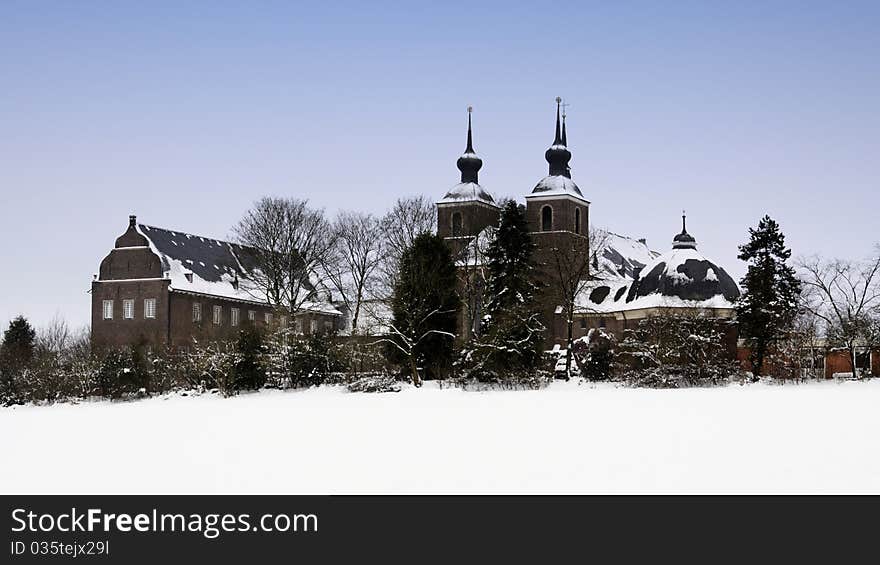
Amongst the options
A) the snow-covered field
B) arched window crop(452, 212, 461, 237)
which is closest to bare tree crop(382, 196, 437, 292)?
arched window crop(452, 212, 461, 237)

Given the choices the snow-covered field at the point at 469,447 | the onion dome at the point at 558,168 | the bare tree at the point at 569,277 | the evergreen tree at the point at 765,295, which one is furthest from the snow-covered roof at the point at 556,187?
the snow-covered field at the point at 469,447

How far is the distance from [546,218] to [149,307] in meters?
25.8

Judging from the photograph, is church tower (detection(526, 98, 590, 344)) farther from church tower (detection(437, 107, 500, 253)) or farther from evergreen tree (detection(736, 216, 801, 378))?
evergreen tree (detection(736, 216, 801, 378))

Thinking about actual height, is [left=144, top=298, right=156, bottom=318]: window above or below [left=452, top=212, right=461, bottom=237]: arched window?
below

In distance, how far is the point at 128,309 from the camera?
67250 mm

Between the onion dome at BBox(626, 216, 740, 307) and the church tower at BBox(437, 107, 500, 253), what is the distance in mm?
11859

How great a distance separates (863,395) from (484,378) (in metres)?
12.6

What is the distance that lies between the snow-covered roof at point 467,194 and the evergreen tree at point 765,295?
27580mm

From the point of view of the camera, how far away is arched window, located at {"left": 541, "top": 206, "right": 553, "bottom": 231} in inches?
2852

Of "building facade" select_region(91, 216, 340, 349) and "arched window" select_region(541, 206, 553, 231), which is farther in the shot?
"arched window" select_region(541, 206, 553, 231)

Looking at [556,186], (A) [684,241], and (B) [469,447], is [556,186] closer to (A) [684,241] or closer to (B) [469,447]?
(A) [684,241]

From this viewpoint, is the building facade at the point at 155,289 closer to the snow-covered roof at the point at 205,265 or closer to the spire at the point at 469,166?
the snow-covered roof at the point at 205,265

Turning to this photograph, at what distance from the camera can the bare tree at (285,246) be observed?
63.3m
